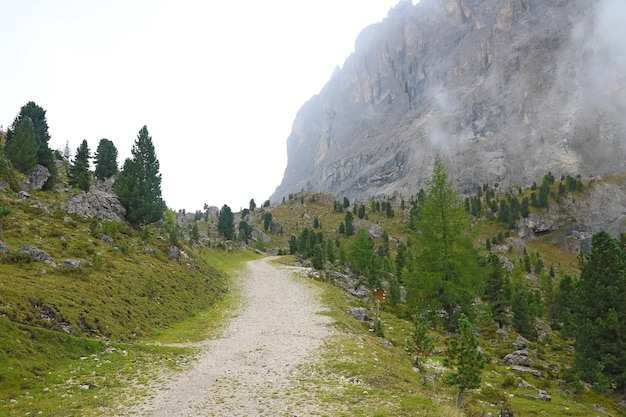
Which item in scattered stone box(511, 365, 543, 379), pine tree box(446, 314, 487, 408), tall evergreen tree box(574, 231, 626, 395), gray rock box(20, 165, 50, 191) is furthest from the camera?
gray rock box(20, 165, 50, 191)

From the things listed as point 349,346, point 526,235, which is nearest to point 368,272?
point 349,346

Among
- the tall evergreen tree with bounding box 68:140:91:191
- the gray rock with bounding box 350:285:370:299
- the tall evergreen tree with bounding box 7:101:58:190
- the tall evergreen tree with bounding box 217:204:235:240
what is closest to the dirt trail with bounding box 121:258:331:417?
the gray rock with bounding box 350:285:370:299

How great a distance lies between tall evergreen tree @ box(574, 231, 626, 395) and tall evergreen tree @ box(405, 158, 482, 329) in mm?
7813

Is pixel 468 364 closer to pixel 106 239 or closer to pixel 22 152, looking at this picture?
pixel 106 239

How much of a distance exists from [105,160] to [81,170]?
58.8ft

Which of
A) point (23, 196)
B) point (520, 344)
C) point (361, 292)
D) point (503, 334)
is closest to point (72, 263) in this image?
point (23, 196)

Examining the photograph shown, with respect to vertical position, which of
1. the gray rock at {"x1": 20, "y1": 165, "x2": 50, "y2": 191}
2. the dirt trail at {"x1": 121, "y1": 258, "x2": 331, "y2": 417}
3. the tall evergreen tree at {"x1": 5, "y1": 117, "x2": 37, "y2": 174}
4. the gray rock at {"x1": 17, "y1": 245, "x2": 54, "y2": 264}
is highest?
the tall evergreen tree at {"x1": 5, "y1": 117, "x2": 37, "y2": 174}

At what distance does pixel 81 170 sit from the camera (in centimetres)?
6256

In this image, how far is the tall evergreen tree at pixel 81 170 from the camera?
57.4 m

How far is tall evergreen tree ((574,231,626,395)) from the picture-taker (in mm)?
24953

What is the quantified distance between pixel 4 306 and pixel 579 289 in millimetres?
36372

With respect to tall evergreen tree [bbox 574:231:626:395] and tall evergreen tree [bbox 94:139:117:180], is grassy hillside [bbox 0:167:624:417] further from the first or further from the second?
tall evergreen tree [bbox 94:139:117:180]

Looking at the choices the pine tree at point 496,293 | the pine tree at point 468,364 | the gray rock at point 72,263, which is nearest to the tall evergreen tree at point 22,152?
the gray rock at point 72,263

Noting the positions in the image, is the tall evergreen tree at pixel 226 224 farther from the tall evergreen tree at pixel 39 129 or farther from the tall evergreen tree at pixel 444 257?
the tall evergreen tree at pixel 444 257
